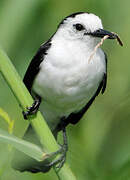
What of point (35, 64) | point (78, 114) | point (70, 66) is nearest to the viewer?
point (70, 66)

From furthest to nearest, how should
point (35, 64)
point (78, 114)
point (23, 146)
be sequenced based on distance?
point (78, 114) < point (35, 64) < point (23, 146)


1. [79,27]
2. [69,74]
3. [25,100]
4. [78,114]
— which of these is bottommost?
[78,114]

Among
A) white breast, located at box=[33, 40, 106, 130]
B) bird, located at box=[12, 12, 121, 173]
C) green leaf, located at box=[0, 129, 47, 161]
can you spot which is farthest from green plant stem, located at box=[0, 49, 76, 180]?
white breast, located at box=[33, 40, 106, 130]

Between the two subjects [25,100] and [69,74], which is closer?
[25,100]

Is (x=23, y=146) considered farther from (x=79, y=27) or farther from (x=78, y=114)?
(x=78, y=114)

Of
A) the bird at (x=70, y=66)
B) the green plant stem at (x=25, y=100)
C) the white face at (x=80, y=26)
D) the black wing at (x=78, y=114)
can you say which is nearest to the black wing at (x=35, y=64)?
the bird at (x=70, y=66)

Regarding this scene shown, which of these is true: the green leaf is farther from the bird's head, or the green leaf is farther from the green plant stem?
the bird's head

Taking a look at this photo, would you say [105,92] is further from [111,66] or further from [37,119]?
[37,119]

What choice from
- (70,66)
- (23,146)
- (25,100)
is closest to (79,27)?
(70,66)
